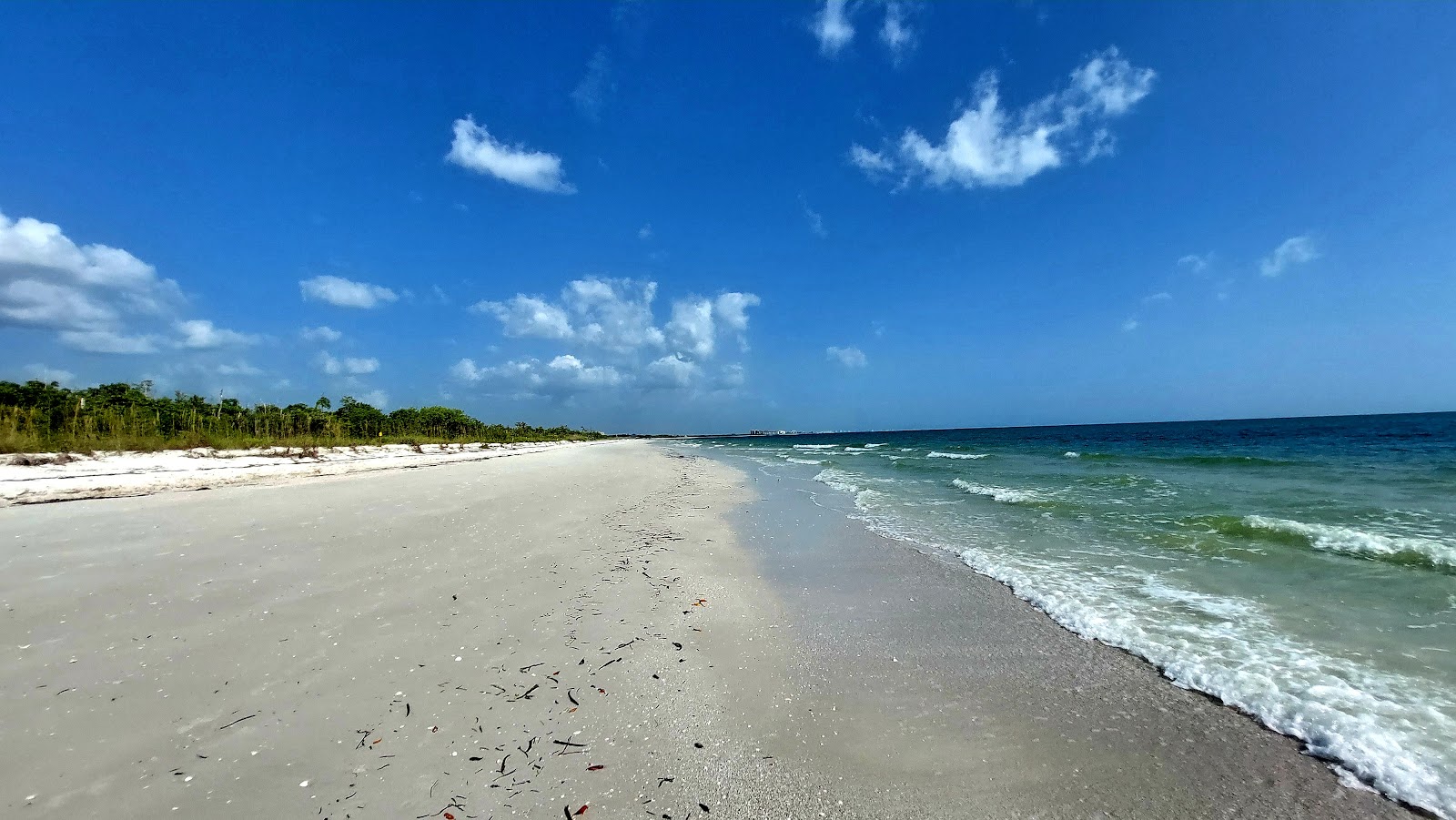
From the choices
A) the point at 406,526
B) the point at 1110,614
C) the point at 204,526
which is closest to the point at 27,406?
the point at 204,526

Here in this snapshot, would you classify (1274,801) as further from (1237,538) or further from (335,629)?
(1237,538)

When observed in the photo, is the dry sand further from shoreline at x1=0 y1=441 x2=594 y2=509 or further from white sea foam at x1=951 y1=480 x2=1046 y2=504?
white sea foam at x1=951 y1=480 x2=1046 y2=504

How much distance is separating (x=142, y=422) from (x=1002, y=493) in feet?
104

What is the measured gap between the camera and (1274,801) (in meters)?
2.80

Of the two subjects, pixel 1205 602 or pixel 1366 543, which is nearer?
pixel 1205 602

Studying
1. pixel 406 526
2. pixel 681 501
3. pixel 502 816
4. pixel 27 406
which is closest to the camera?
pixel 502 816

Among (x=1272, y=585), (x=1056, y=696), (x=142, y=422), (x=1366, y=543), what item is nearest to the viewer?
(x=1056, y=696)

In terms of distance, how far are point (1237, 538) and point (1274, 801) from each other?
Result: 28.2 ft

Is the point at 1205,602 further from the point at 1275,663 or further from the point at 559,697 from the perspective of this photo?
the point at 559,697

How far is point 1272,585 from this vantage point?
640cm

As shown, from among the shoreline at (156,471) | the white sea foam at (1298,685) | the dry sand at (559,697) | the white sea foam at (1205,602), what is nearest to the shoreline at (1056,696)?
the dry sand at (559,697)

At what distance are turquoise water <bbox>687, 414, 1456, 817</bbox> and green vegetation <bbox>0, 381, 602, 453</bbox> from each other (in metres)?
25.0

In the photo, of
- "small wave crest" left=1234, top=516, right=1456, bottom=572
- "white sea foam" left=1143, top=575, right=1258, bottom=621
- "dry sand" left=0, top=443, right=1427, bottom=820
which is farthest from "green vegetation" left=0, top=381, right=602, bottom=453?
"small wave crest" left=1234, top=516, right=1456, bottom=572

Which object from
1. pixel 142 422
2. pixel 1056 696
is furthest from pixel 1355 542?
pixel 142 422
